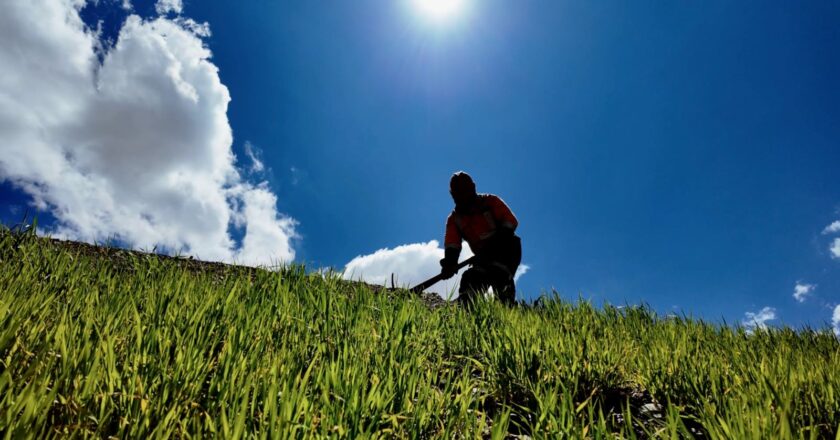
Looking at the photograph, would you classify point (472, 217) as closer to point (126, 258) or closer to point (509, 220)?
point (509, 220)

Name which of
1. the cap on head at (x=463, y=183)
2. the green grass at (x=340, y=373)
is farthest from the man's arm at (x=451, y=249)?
the green grass at (x=340, y=373)

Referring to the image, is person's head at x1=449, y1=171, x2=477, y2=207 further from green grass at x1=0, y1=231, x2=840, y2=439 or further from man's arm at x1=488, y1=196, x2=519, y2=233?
green grass at x1=0, y1=231, x2=840, y2=439

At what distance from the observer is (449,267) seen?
7.12 metres

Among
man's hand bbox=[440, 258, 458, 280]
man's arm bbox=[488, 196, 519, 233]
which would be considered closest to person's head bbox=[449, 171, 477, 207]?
man's arm bbox=[488, 196, 519, 233]

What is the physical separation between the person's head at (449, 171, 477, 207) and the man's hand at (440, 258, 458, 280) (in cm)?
93

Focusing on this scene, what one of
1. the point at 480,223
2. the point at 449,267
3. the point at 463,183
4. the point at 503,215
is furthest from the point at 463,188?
the point at 449,267

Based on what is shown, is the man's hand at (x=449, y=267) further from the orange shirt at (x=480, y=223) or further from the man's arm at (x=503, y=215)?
the man's arm at (x=503, y=215)

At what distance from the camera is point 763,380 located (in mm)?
2098

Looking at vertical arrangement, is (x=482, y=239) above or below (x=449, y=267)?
above

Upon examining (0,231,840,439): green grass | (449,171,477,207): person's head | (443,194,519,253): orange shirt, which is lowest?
(0,231,840,439): green grass

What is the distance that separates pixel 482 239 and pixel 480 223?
25cm

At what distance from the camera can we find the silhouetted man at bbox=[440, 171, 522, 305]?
6.61 meters

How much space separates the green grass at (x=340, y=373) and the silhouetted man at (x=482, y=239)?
284cm

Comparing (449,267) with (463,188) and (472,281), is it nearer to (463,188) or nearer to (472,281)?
(472,281)
